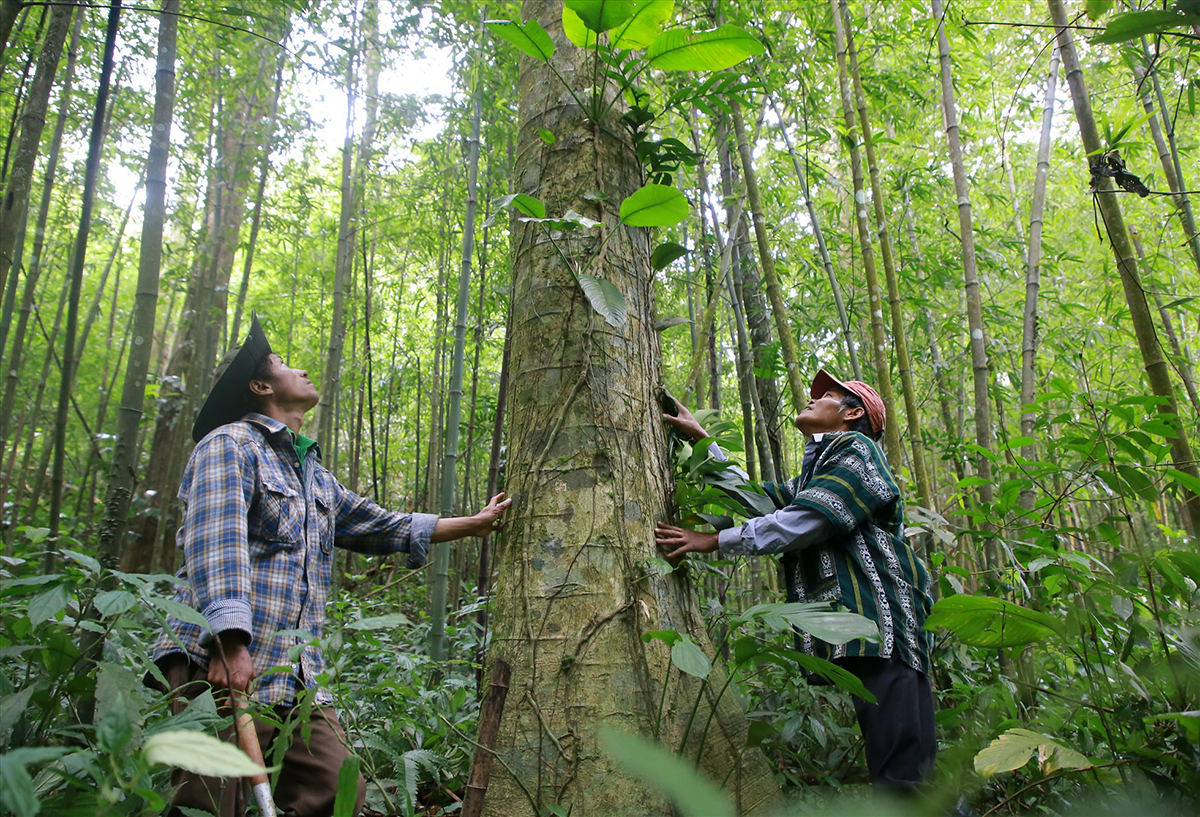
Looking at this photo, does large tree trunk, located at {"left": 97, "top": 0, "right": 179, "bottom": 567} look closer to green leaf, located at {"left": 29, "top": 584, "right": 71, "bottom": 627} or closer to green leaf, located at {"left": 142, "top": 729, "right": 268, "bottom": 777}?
green leaf, located at {"left": 29, "top": 584, "right": 71, "bottom": 627}

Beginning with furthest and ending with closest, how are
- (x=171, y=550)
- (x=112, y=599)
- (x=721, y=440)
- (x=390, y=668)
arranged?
(x=171, y=550) < (x=390, y=668) < (x=721, y=440) < (x=112, y=599)

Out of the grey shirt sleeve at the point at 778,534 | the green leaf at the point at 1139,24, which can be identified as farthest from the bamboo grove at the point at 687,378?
the grey shirt sleeve at the point at 778,534

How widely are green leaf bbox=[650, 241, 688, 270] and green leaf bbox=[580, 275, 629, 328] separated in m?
0.36

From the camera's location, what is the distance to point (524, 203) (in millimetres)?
1617

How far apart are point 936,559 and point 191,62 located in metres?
5.04

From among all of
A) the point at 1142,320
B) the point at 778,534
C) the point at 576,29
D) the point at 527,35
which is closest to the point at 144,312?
the point at 527,35

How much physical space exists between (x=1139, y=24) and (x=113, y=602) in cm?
149

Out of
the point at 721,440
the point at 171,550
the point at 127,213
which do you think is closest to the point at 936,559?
the point at 721,440

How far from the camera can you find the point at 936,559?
2.39m

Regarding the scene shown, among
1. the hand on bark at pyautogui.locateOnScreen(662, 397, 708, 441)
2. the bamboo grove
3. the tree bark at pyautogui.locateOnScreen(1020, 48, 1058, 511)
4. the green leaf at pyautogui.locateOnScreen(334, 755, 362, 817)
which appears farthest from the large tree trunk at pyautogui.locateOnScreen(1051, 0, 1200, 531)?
the green leaf at pyautogui.locateOnScreen(334, 755, 362, 817)

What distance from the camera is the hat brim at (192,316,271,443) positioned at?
192 cm

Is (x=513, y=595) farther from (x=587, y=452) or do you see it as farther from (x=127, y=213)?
(x=127, y=213)

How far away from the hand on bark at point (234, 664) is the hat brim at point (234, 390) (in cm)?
67

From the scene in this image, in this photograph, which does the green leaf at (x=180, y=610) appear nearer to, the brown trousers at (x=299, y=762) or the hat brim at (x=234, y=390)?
the brown trousers at (x=299, y=762)
